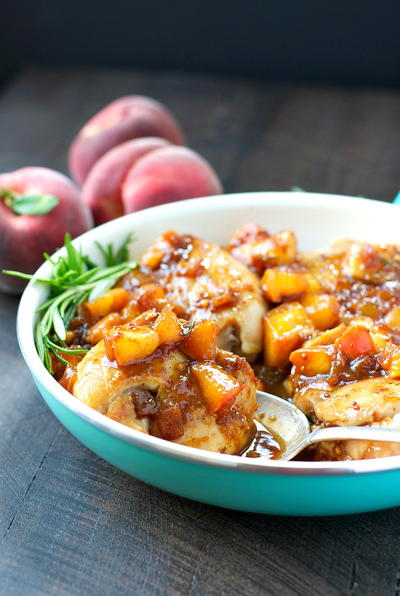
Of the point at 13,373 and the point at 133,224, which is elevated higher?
the point at 133,224

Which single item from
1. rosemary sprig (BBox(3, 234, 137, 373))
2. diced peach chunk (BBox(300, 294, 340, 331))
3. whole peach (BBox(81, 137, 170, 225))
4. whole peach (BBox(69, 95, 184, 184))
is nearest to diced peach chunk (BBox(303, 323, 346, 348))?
diced peach chunk (BBox(300, 294, 340, 331))

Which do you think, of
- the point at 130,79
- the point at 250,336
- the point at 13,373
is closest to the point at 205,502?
the point at 250,336

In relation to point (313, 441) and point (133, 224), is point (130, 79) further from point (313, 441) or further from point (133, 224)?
Answer: point (313, 441)

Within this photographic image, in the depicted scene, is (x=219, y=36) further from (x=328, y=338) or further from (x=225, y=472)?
(x=225, y=472)

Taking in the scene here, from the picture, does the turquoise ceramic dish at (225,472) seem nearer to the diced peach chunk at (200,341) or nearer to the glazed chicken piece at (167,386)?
the glazed chicken piece at (167,386)

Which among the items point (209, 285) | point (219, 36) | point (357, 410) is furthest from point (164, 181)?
point (219, 36)

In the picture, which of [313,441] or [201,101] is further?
[201,101]

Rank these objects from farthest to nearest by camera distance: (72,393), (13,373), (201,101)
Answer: (201,101) < (13,373) < (72,393)

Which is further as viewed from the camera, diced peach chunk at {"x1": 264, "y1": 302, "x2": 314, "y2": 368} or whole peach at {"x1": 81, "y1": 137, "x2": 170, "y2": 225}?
whole peach at {"x1": 81, "y1": 137, "x2": 170, "y2": 225}

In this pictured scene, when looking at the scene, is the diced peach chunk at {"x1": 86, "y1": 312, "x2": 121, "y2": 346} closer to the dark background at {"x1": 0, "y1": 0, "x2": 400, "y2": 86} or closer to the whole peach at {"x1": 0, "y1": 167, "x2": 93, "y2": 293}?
the whole peach at {"x1": 0, "y1": 167, "x2": 93, "y2": 293}
